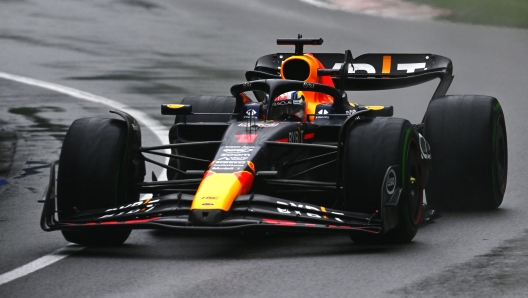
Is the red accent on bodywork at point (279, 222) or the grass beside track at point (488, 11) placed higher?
the grass beside track at point (488, 11)

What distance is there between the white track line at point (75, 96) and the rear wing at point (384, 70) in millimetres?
1666

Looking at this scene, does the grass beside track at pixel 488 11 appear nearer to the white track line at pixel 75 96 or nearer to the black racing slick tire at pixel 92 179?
the white track line at pixel 75 96

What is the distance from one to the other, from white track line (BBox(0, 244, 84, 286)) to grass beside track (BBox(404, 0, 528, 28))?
17.0 meters

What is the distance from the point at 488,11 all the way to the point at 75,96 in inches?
439

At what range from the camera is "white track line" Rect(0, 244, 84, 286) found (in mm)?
7129

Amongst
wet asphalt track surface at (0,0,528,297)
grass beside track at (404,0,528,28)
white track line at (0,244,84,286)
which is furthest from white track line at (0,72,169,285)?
grass beside track at (404,0,528,28)

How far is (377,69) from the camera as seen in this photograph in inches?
468

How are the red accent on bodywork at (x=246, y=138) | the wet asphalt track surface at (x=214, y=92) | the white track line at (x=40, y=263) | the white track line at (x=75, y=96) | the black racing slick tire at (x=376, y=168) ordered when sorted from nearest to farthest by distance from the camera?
1. the wet asphalt track surface at (x=214, y=92)
2. the white track line at (x=40, y=263)
3. the white track line at (x=75, y=96)
4. the black racing slick tire at (x=376, y=168)
5. the red accent on bodywork at (x=246, y=138)

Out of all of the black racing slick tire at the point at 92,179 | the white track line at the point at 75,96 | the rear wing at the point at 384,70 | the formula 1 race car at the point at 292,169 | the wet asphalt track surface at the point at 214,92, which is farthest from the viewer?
the rear wing at the point at 384,70

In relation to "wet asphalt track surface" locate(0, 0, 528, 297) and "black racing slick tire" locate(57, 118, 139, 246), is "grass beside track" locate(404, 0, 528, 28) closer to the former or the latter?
"wet asphalt track surface" locate(0, 0, 528, 297)

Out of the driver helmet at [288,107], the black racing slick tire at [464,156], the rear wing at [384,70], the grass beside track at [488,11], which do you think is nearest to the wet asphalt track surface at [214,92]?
the black racing slick tire at [464,156]

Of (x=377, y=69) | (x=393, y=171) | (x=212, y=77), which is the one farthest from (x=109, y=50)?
(x=393, y=171)

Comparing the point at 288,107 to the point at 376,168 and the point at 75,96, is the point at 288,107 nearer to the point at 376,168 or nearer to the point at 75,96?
the point at 376,168

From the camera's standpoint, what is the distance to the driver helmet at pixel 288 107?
951cm
